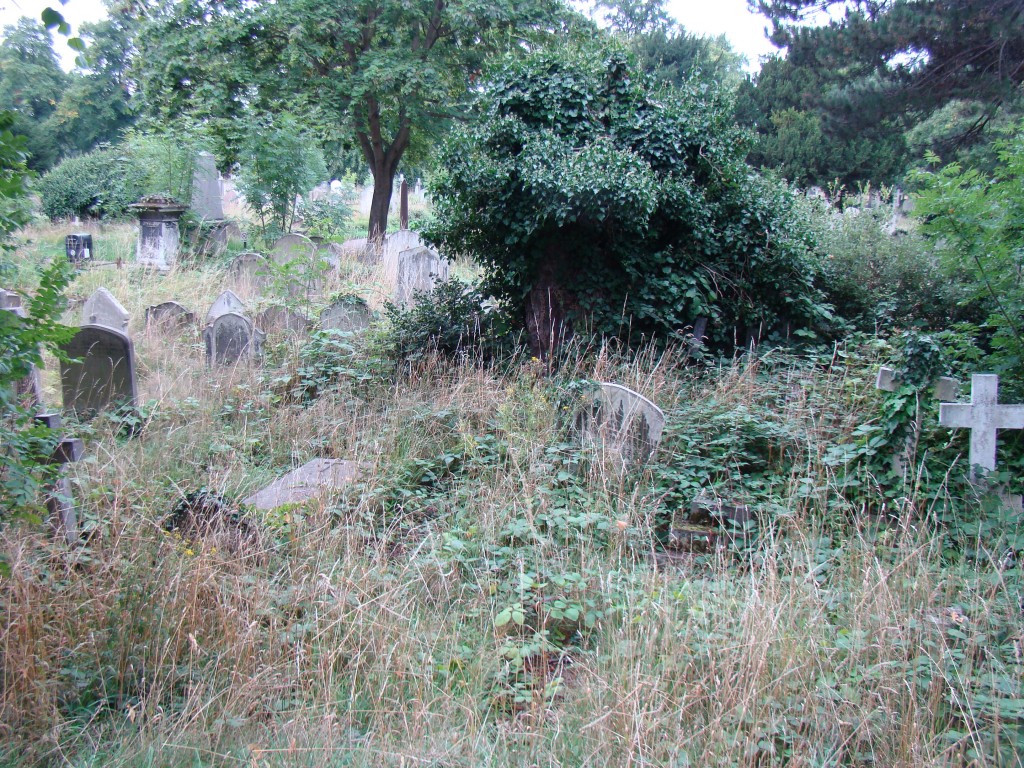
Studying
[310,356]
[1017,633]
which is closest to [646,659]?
[1017,633]

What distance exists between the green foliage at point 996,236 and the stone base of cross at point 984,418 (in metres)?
0.72

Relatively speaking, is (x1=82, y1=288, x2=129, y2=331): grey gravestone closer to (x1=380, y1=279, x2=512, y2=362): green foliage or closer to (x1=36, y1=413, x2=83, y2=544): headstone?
(x1=380, y1=279, x2=512, y2=362): green foliage

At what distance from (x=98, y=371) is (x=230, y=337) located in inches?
70.2

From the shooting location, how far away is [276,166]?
14.8 meters

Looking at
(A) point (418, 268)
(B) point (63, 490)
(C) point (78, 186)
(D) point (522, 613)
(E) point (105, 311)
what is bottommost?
(D) point (522, 613)

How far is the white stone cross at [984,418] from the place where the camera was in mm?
4223

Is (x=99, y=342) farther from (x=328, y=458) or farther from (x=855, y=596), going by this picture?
(x=855, y=596)

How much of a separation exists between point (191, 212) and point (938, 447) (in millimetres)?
14078

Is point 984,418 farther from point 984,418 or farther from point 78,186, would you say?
point 78,186

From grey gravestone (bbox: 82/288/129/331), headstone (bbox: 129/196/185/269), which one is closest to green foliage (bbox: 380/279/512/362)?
grey gravestone (bbox: 82/288/129/331)

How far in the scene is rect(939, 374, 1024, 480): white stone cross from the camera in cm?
422

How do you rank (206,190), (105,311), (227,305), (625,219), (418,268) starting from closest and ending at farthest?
1. (625,219)
2. (105,311)
3. (227,305)
4. (418,268)
5. (206,190)

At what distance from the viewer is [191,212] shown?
14742 millimetres

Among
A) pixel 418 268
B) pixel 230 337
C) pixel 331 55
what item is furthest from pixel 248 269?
pixel 331 55
